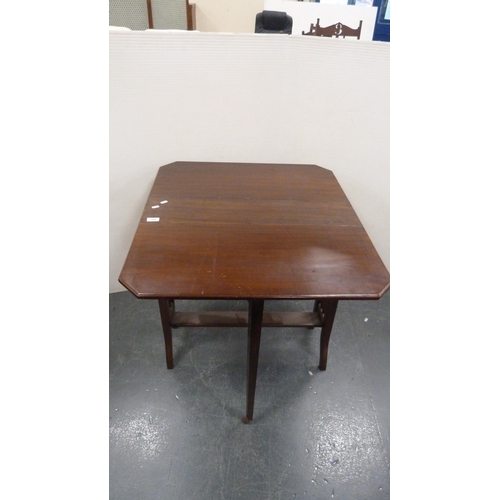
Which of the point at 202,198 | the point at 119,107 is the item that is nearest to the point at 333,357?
the point at 202,198

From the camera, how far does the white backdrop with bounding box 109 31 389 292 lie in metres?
1.54

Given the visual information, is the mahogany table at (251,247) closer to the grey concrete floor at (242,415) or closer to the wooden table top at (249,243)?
the wooden table top at (249,243)

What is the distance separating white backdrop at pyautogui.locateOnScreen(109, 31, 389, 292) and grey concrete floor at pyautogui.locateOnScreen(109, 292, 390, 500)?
84 cm

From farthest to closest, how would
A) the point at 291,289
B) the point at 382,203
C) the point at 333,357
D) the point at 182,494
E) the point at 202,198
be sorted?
the point at 382,203 < the point at 333,357 < the point at 202,198 < the point at 182,494 < the point at 291,289

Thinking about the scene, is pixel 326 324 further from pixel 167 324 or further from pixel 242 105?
pixel 242 105

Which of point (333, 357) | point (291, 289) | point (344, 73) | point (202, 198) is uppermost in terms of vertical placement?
point (344, 73)

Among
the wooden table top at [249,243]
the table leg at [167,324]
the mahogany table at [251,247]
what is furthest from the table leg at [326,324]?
the table leg at [167,324]

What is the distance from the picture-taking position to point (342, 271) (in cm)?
104

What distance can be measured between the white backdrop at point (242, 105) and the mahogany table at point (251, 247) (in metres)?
0.18

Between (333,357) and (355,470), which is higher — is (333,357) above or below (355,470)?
above

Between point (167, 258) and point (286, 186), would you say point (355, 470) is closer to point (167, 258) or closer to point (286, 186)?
point (167, 258)

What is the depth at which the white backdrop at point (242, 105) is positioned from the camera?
1.54 metres

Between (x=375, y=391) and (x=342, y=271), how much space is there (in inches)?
35.4

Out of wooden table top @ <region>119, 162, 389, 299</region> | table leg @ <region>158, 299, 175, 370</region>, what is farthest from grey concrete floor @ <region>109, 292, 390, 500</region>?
wooden table top @ <region>119, 162, 389, 299</region>
